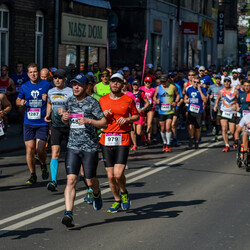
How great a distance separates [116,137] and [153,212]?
41.7 inches

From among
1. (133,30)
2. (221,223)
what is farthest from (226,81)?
(133,30)

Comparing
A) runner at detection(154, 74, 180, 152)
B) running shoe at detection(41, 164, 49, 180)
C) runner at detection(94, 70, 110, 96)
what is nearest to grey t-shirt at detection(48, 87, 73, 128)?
running shoe at detection(41, 164, 49, 180)

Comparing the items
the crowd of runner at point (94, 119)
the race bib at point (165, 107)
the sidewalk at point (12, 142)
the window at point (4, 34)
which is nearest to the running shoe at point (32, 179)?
the crowd of runner at point (94, 119)

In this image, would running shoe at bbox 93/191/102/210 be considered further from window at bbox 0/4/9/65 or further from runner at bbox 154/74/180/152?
window at bbox 0/4/9/65

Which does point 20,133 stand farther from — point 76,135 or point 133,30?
point 133,30

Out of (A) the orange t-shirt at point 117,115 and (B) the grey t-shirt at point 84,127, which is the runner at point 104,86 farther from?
(B) the grey t-shirt at point 84,127

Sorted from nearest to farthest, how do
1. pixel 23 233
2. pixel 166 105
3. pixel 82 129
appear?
pixel 23 233
pixel 82 129
pixel 166 105

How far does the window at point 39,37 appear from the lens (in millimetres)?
24625

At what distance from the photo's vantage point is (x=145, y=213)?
8766mm

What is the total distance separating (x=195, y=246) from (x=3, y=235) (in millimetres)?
2016

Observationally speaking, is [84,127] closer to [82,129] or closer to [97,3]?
[82,129]

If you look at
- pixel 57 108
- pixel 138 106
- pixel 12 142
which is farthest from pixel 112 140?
pixel 12 142

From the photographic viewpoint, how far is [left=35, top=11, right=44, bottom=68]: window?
969 inches

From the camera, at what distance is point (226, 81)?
16.9m
